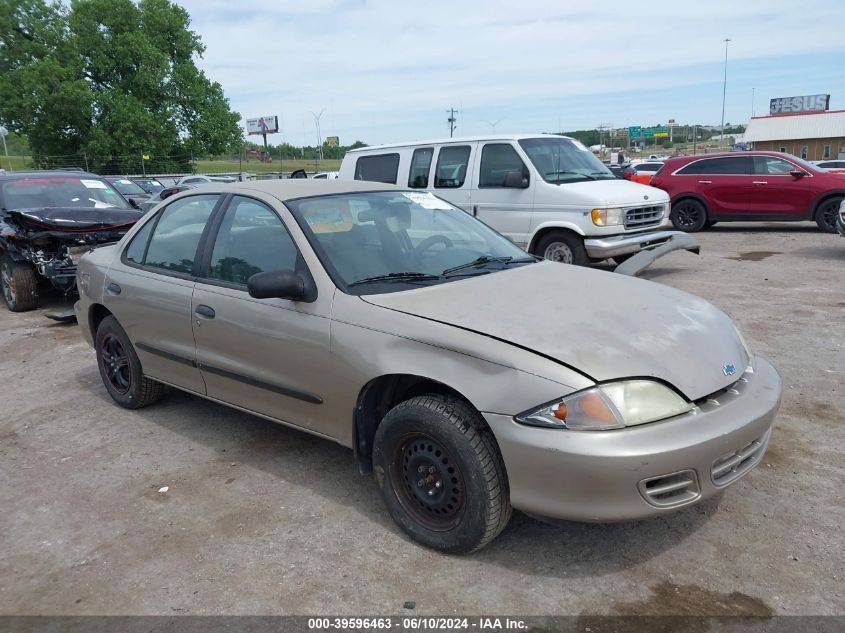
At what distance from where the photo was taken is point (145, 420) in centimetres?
488

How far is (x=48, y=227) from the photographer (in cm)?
809

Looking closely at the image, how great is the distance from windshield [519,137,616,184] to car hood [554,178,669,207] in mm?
175

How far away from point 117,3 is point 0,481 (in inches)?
1917

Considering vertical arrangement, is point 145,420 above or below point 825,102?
below

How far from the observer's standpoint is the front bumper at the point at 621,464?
2607 millimetres

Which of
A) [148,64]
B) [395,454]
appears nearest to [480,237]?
[395,454]

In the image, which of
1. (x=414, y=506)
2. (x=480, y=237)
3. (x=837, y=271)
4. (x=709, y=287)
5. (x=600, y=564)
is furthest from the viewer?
(x=837, y=271)

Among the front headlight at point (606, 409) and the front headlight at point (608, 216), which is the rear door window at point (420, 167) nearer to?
the front headlight at point (608, 216)

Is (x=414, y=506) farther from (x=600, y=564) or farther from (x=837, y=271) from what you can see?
(x=837, y=271)

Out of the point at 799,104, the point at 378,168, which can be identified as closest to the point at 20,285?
the point at 378,168

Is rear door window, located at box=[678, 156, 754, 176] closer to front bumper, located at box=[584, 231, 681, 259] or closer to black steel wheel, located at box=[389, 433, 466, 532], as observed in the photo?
front bumper, located at box=[584, 231, 681, 259]

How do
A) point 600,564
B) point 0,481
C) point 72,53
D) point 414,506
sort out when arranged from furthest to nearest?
point 72,53, point 0,481, point 414,506, point 600,564

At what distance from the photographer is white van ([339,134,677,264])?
28.6 feet

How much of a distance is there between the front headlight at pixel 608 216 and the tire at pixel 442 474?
20.1 feet
